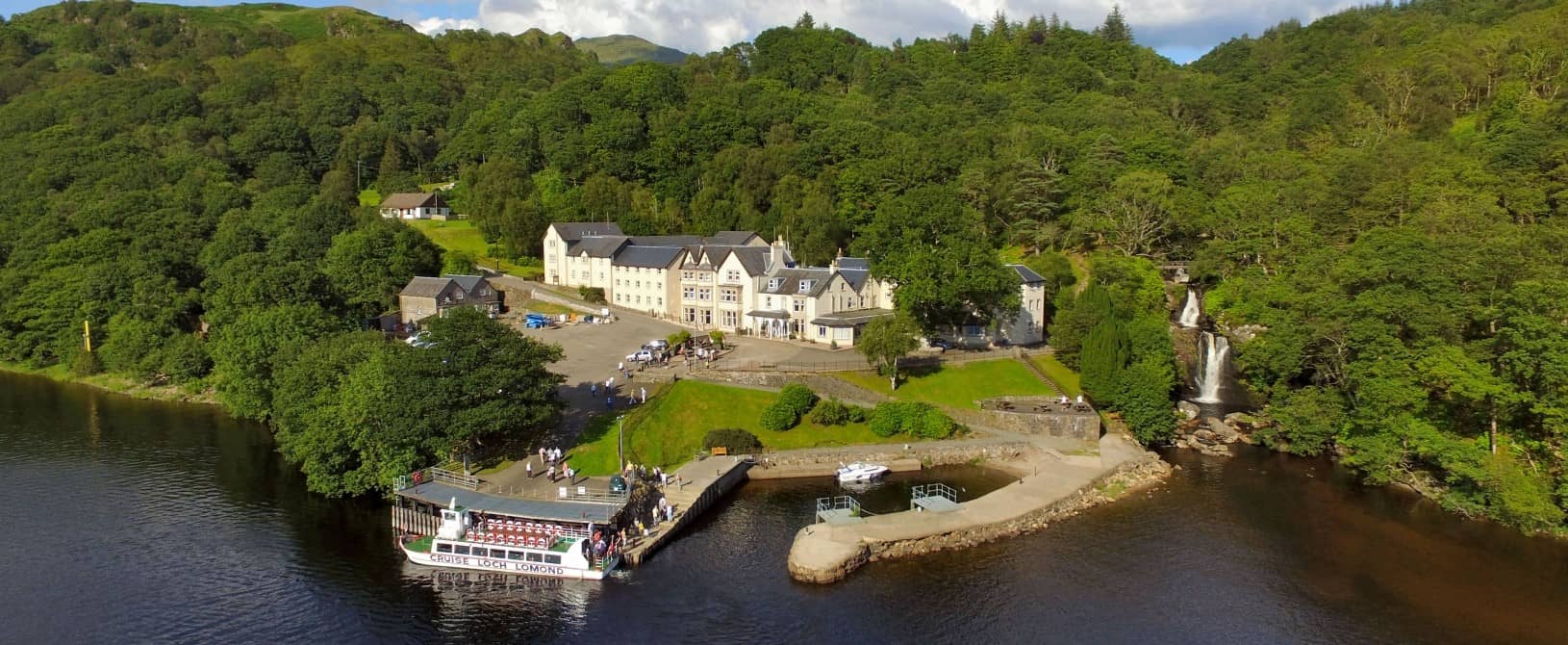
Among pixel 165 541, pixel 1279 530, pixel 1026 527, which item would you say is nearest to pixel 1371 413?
pixel 1279 530

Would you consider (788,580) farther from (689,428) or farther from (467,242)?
(467,242)

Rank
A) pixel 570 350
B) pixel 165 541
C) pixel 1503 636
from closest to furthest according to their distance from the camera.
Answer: pixel 1503 636 → pixel 165 541 → pixel 570 350

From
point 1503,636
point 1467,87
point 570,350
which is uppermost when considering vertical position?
point 1467,87

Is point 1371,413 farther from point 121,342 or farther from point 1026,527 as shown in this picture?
point 121,342

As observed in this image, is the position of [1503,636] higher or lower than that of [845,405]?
lower

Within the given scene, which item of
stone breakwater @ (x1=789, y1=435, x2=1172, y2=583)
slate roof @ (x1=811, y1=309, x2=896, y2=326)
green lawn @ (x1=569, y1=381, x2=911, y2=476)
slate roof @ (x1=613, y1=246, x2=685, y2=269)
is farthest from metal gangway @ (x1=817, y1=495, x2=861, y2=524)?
slate roof @ (x1=613, y1=246, x2=685, y2=269)

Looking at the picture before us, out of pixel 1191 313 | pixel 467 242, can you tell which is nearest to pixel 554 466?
pixel 1191 313
